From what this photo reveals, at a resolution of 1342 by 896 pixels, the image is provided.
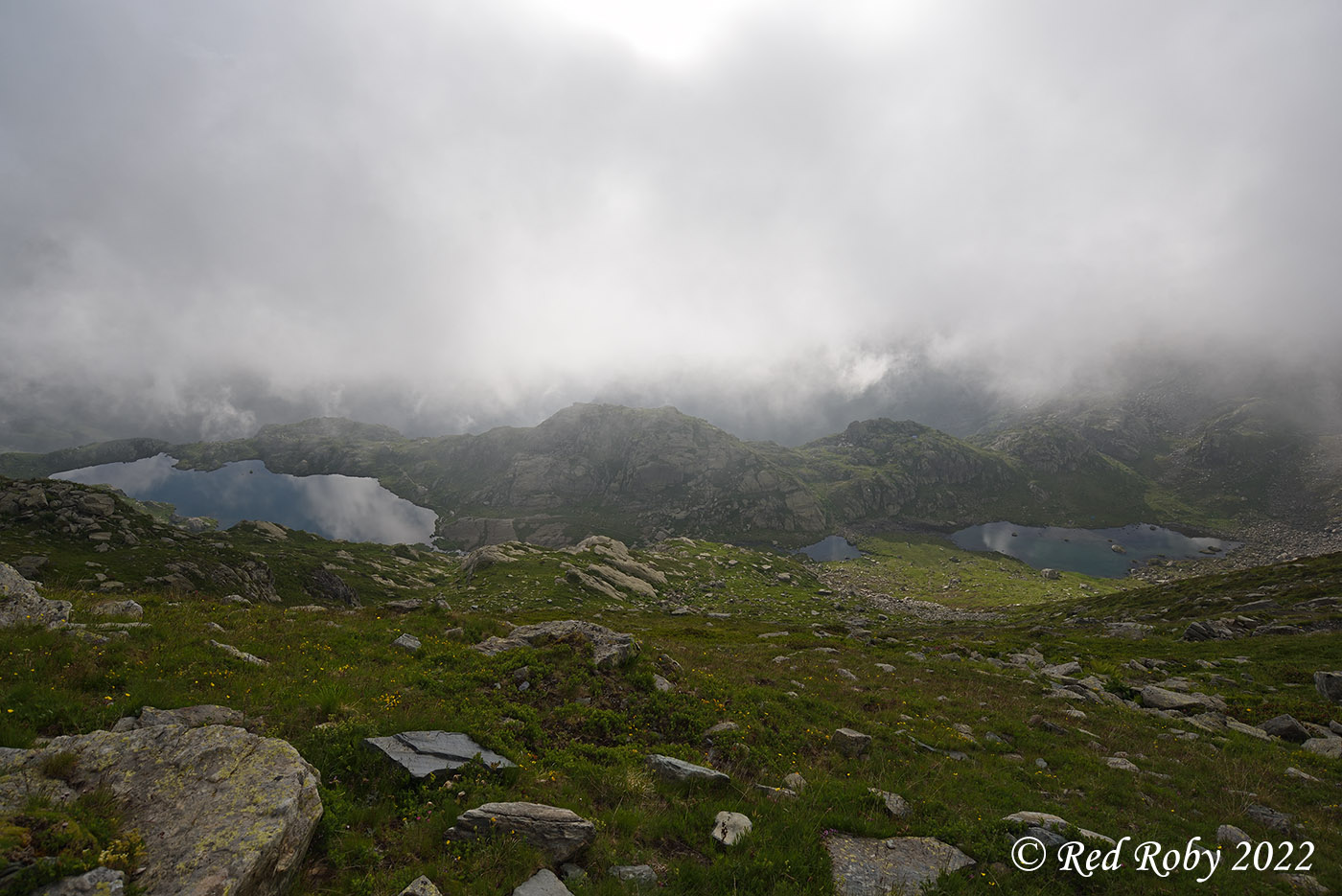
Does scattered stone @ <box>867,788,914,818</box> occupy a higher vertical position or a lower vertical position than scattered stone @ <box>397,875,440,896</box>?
lower

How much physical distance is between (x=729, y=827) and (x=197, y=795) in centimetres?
971

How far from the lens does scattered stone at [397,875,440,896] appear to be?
6.97 metres

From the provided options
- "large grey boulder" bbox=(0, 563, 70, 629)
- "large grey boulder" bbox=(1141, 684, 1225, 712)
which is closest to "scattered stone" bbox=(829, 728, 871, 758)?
"large grey boulder" bbox=(1141, 684, 1225, 712)

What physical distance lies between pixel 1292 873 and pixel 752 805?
13.5 metres

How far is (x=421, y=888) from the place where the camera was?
23.2ft

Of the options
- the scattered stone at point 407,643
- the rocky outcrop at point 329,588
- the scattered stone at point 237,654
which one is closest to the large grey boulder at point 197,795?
the scattered stone at point 237,654

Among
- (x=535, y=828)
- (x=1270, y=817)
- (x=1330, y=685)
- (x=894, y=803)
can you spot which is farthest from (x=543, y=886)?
(x=1330, y=685)

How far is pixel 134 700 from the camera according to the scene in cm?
1075

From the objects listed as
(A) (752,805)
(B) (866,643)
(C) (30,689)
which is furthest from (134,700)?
(B) (866,643)

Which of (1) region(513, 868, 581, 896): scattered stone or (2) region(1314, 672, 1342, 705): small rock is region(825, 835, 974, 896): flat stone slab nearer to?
(1) region(513, 868, 581, 896): scattered stone

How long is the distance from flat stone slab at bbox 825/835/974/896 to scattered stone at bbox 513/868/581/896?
5.47 meters

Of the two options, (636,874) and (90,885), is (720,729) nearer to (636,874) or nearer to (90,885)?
(636,874)

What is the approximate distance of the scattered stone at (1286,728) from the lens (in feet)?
69.5

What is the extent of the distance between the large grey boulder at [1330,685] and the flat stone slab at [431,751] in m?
42.4
